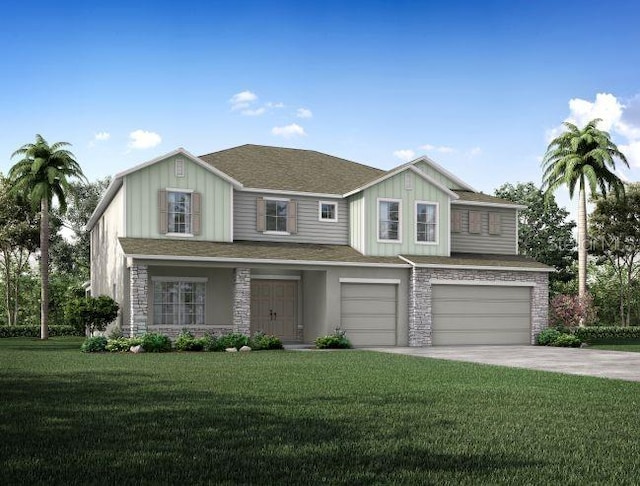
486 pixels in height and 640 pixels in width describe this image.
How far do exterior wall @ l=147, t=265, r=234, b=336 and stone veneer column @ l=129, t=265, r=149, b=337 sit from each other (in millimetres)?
1918

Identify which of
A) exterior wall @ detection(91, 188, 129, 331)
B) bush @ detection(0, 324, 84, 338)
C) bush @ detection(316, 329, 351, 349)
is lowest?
bush @ detection(0, 324, 84, 338)

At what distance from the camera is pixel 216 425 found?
354 inches

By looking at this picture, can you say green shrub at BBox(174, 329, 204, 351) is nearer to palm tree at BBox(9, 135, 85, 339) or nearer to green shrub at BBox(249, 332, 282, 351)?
green shrub at BBox(249, 332, 282, 351)

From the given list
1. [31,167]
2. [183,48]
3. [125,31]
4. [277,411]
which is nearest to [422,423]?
[277,411]

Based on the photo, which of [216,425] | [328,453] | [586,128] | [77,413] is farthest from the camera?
[586,128]

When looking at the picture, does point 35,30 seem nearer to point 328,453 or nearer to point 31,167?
point 31,167

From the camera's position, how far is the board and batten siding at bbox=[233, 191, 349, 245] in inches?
1091

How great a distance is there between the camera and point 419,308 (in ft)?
89.1

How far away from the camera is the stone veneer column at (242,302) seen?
25062mm

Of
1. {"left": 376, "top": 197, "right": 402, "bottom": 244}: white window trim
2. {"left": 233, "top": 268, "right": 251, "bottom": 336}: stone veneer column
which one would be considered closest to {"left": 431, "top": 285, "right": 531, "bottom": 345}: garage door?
{"left": 376, "top": 197, "right": 402, "bottom": 244}: white window trim

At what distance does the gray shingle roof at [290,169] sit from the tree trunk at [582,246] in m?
11.8

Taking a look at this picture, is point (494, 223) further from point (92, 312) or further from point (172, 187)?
point (92, 312)

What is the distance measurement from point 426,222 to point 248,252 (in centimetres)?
730

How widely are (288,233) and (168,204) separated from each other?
467cm
